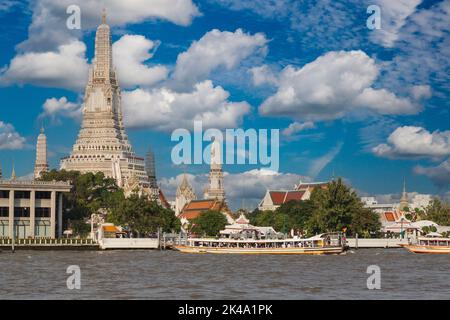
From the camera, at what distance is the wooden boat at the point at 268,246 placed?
10331 centimetres

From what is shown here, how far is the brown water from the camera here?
47.5 metres

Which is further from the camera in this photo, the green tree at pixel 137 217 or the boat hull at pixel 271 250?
the green tree at pixel 137 217

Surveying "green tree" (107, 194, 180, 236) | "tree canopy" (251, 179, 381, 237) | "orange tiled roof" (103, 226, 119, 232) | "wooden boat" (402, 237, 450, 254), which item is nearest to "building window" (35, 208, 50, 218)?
"orange tiled roof" (103, 226, 119, 232)

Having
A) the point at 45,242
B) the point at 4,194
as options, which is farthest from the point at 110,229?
the point at 4,194

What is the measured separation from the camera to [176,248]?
11369 centimetres

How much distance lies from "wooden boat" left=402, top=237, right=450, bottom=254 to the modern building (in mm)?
50220

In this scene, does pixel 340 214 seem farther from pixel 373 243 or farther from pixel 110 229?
pixel 110 229

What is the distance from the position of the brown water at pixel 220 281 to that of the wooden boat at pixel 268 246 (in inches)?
964

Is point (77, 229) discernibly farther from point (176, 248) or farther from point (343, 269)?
point (343, 269)

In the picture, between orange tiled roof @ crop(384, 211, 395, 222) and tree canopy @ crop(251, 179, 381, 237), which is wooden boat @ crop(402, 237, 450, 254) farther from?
orange tiled roof @ crop(384, 211, 395, 222)

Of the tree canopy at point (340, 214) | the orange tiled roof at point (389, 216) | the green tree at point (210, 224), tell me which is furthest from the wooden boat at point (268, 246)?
the orange tiled roof at point (389, 216)

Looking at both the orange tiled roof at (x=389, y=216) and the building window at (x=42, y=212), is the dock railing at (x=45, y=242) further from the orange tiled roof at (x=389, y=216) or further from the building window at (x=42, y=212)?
the orange tiled roof at (x=389, y=216)
